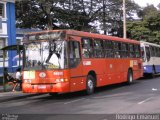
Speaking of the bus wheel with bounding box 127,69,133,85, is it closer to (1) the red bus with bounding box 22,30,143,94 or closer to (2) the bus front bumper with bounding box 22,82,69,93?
(1) the red bus with bounding box 22,30,143,94

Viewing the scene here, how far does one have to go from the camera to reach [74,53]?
671 inches

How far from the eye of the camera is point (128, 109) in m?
12.7

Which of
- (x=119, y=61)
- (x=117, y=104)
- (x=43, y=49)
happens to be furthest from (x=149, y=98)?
(x=119, y=61)

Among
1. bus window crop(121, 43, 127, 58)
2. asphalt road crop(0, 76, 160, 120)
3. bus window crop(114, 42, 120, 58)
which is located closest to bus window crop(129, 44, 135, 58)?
bus window crop(121, 43, 127, 58)

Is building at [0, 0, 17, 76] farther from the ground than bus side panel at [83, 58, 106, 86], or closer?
farther from the ground

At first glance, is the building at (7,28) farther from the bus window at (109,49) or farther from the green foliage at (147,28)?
the green foliage at (147,28)

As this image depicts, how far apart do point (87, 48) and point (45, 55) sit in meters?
2.48

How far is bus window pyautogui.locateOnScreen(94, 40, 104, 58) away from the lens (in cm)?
1932

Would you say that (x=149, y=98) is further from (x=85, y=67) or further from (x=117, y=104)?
(x=85, y=67)

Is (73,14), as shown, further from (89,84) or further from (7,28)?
(89,84)

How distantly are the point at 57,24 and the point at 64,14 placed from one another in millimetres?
1788


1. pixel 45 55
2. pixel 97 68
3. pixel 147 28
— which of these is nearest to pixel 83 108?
pixel 45 55

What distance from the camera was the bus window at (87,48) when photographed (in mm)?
18000

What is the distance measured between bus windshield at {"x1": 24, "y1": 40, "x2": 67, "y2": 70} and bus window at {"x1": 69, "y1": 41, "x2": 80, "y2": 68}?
368mm
